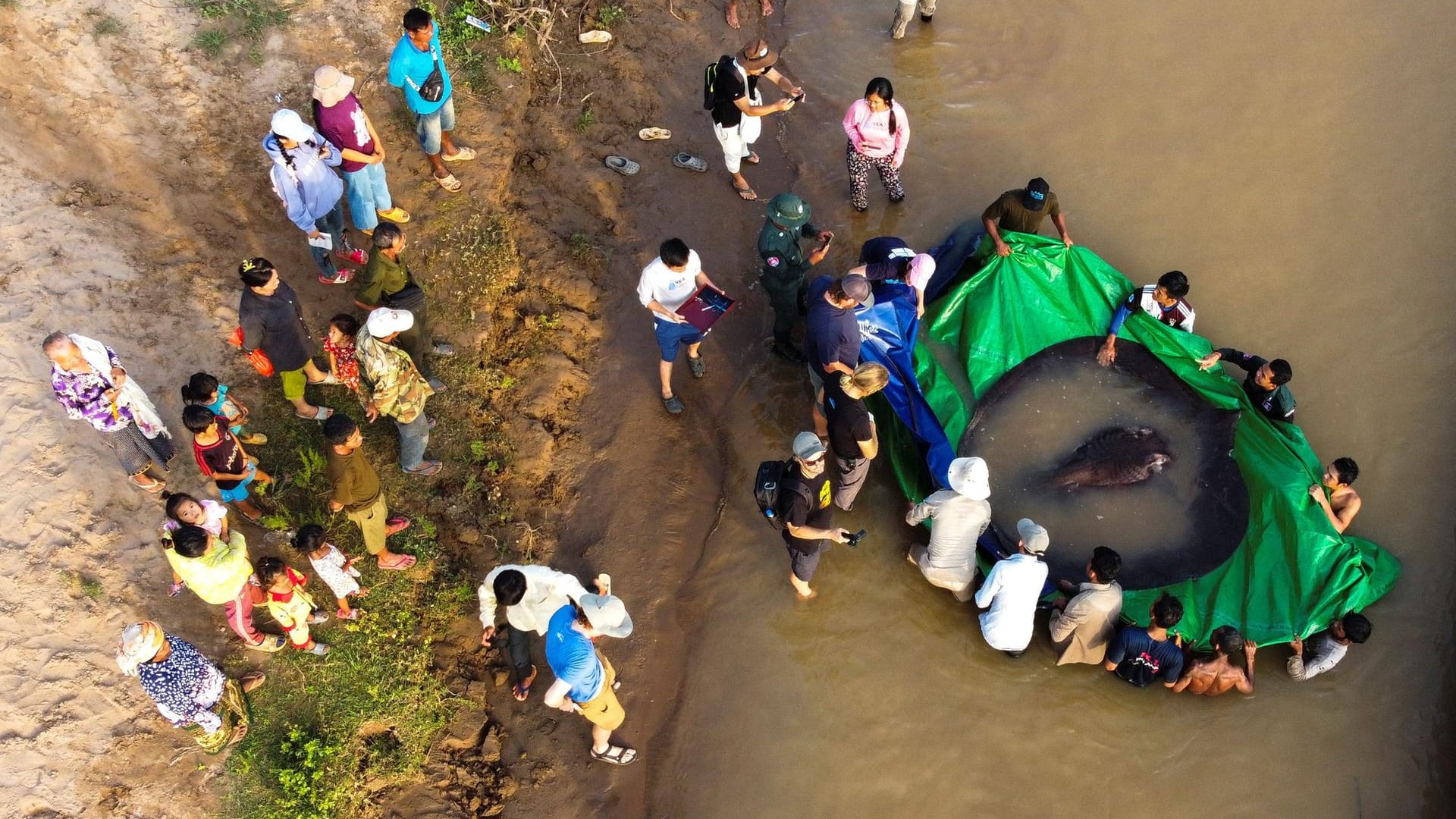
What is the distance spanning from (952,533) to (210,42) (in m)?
7.41

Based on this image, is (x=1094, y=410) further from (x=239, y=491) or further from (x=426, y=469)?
(x=239, y=491)

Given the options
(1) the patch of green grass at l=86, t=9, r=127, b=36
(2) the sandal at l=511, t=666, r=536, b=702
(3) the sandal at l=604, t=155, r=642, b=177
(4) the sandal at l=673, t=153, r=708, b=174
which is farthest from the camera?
(4) the sandal at l=673, t=153, r=708, b=174

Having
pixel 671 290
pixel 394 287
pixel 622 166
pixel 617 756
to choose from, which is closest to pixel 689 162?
pixel 622 166

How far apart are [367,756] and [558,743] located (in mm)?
1180

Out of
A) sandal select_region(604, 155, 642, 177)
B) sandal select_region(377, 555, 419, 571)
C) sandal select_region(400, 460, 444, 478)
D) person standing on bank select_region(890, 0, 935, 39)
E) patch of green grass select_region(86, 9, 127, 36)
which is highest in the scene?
person standing on bank select_region(890, 0, 935, 39)

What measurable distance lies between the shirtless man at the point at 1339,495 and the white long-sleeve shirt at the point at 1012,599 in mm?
2076

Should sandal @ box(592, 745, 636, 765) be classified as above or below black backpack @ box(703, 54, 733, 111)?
below

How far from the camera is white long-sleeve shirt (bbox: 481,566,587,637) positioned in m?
5.14

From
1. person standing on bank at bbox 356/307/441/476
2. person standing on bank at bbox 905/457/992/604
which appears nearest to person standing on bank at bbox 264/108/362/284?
person standing on bank at bbox 356/307/441/476

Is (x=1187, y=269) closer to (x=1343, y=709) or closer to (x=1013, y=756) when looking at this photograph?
(x=1343, y=709)

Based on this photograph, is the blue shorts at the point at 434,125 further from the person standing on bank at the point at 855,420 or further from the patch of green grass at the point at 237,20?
the person standing on bank at the point at 855,420

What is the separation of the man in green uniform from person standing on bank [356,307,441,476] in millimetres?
2661

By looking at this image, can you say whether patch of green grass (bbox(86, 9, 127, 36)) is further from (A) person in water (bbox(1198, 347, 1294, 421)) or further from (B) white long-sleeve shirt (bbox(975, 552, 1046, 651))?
(A) person in water (bbox(1198, 347, 1294, 421))

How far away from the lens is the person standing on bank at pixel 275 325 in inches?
220
